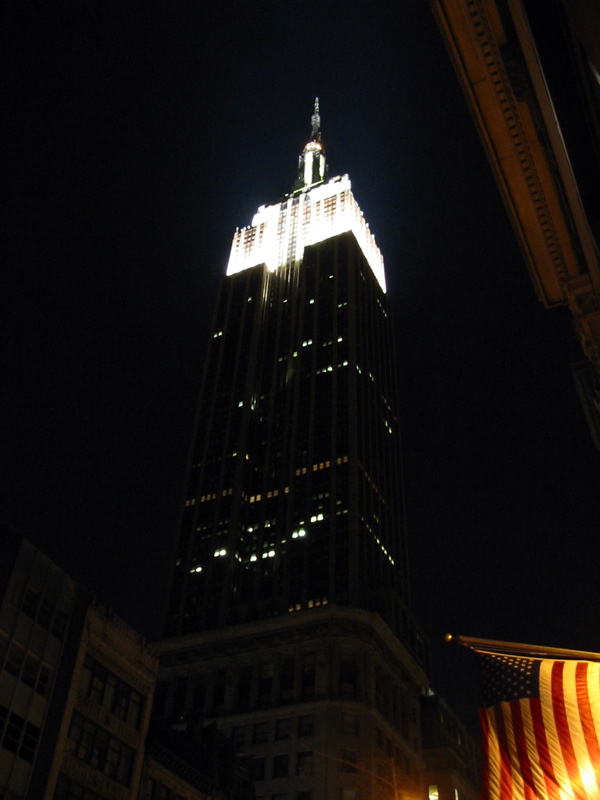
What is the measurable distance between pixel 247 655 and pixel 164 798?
5684 centimetres

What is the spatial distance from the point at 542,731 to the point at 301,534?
99.5 meters

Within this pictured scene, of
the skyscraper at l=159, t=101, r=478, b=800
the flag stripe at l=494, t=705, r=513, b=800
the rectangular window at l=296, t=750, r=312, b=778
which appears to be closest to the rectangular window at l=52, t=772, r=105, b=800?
the flag stripe at l=494, t=705, r=513, b=800

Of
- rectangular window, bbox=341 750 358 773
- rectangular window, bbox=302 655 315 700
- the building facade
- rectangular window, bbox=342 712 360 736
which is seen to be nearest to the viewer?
the building facade

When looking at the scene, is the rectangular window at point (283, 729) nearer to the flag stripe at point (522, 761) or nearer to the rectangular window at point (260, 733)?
the rectangular window at point (260, 733)

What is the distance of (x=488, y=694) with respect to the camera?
16.7m

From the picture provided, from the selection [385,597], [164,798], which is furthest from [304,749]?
[164,798]

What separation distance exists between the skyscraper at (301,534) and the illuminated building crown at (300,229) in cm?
58

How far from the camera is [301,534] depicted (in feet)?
374

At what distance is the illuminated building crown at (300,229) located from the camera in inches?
6393

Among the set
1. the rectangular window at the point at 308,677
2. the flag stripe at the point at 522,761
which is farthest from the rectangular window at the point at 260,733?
the flag stripe at the point at 522,761

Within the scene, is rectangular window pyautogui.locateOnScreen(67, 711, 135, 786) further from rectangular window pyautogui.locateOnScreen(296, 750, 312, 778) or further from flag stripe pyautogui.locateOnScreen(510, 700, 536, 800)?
rectangular window pyautogui.locateOnScreen(296, 750, 312, 778)

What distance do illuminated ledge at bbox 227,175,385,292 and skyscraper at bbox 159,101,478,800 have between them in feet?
1.92

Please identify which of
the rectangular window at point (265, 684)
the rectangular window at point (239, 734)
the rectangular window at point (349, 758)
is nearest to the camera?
the rectangular window at point (349, 758)

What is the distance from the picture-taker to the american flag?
14.8 metres
